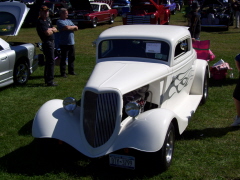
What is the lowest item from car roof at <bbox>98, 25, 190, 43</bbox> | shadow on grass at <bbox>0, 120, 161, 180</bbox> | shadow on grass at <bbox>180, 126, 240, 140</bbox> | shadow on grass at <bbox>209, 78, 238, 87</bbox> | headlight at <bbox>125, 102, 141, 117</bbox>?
shadow on grass at <bbox>209, 78, 238, 87</bbox>

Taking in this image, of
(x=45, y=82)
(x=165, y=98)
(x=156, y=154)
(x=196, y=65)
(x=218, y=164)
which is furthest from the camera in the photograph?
(x=45, y=82)

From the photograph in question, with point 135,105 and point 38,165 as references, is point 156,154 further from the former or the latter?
point 38,165

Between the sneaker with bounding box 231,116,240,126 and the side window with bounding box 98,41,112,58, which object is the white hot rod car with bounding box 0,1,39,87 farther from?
the sneaker with bounding box 231,116,240,126

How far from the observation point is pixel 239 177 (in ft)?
14.8

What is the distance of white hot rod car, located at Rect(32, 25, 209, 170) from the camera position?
449cm

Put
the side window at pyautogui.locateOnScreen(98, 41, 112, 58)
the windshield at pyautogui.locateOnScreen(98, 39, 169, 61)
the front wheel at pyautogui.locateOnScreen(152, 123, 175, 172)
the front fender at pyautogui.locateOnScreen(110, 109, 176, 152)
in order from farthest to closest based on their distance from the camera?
the side window at pyautogui.locateOnScreen(98, 41, 112, 58) < the windshield at pyautogui.locateOnScreen(98, 39, 169, 61) < the front wheel at pyautogui.locateOnScreen(152, 123, 175, 172) < the front fender at pyautogui.locateOnScreen(110, 109, 176, 152)

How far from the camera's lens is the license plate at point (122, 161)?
4.46 metres

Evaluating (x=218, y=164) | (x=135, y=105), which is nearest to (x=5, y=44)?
(x=135, y=105)

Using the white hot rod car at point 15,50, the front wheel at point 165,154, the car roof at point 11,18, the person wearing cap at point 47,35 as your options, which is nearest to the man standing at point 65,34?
the person wearing cap at point 47,35

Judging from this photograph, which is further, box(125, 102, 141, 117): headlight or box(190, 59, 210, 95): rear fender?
box(190, 59, 210, 95): rear fender

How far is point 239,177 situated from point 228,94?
4.15 meters

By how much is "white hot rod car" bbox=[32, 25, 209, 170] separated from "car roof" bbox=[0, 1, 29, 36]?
3.70m

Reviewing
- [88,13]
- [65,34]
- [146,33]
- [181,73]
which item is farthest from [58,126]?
[88,13]

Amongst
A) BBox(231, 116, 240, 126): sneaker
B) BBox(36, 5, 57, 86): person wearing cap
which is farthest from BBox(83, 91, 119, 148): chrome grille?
BBox(36, 5, 57, 86): person wearing cap
